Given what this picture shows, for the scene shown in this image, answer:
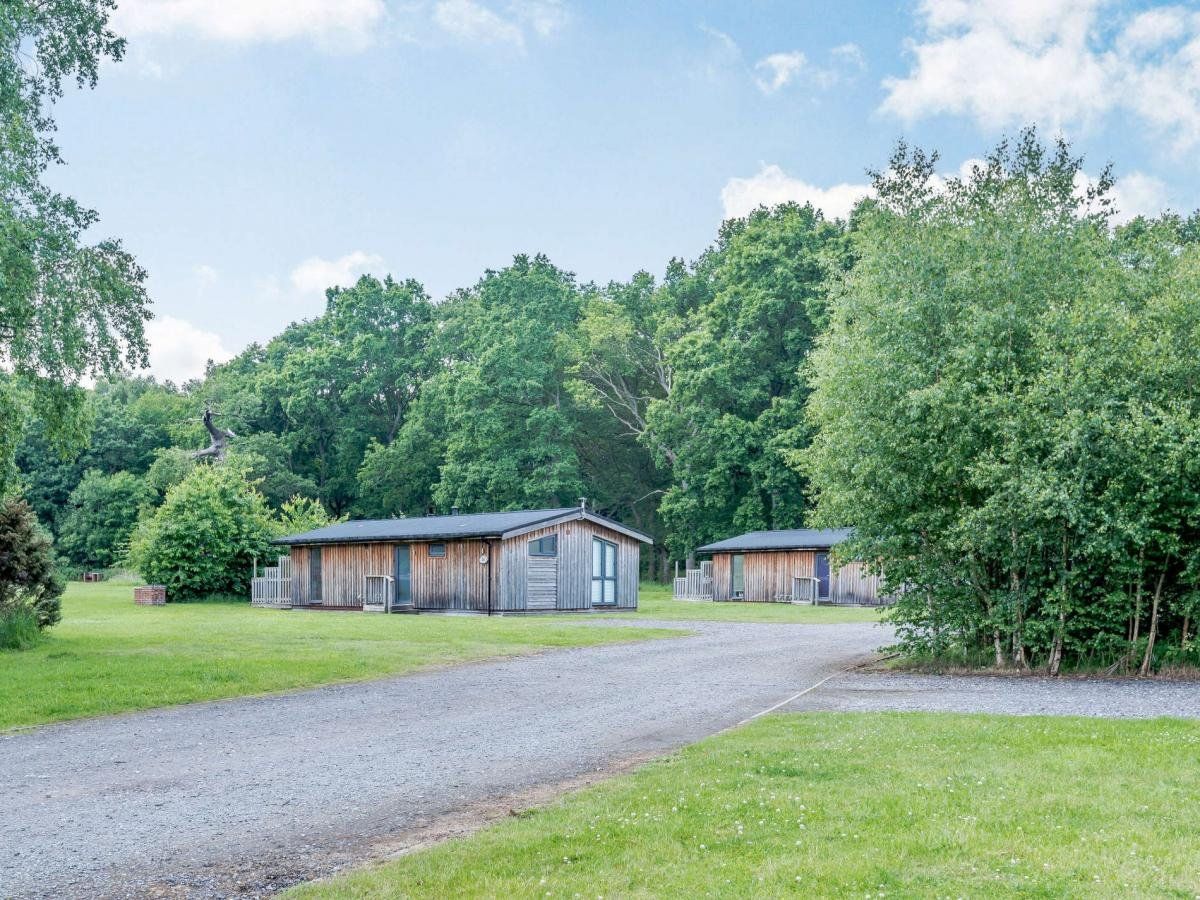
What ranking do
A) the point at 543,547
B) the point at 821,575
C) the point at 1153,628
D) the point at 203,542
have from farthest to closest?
the point at 821,575
the point at 203,542
the point at 543,547
the point at 1153,628

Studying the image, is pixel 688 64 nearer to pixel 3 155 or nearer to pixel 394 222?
pixel 3 155

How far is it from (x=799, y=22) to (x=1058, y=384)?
1762 centimetres

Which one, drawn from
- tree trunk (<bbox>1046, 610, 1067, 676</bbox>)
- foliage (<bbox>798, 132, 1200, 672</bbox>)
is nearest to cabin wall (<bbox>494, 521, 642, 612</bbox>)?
foliage (<bbox>798, 132, 1200, 672</bbox>)

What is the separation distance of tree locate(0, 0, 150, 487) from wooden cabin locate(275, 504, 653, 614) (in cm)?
1535

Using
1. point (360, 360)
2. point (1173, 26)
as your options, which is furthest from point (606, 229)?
point (1173, 26)

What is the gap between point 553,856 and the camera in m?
5.55

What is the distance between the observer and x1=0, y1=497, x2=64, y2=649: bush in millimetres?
17188

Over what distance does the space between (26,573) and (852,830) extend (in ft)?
54.4

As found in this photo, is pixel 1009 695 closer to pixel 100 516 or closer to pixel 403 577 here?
pixel 403 577

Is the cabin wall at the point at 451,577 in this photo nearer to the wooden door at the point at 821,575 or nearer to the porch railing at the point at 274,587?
the porch railing at the point at 274,587

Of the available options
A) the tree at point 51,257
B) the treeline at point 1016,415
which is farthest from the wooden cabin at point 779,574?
the tree at point 51,257

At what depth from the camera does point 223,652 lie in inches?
658

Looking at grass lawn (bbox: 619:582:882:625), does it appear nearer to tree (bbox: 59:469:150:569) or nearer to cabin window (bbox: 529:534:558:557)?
cabin window (bbox: 529:534:558:557)

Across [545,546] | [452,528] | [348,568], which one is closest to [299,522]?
[348,568]
